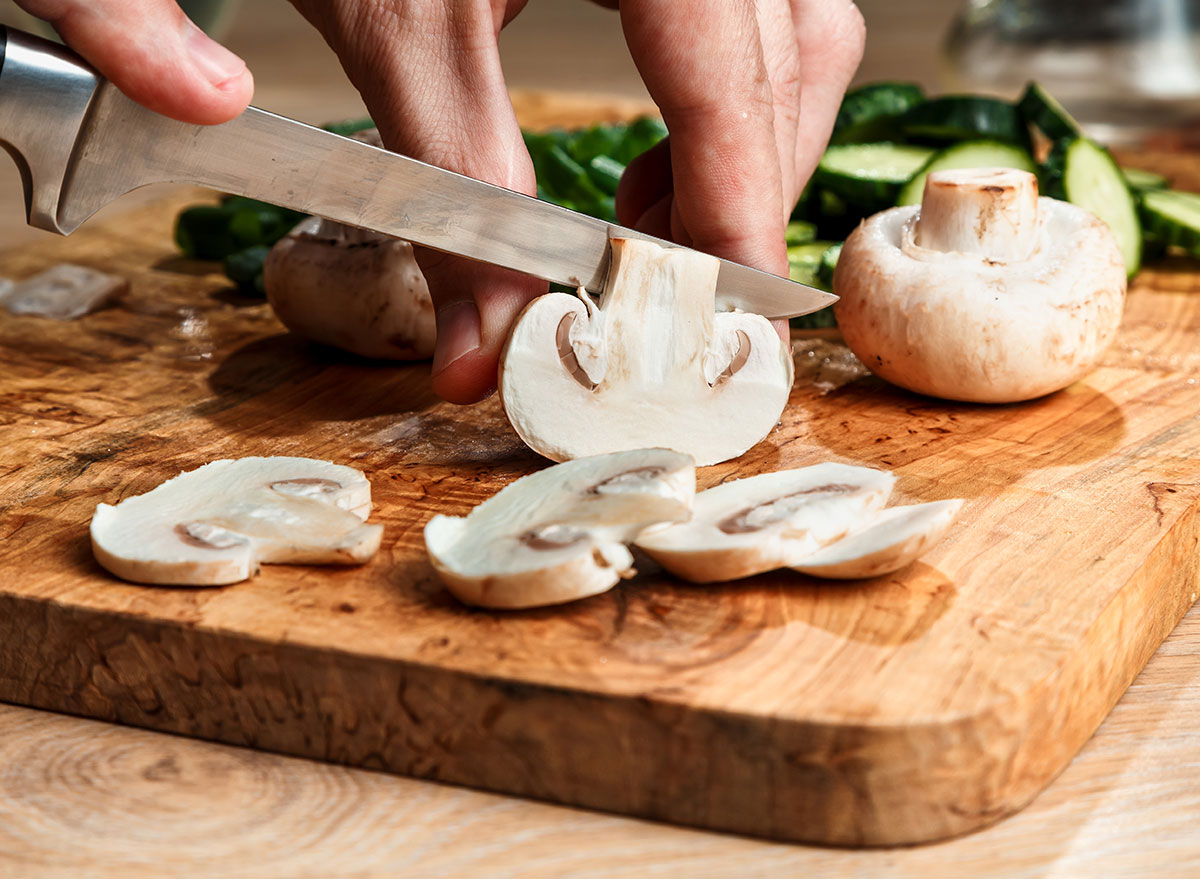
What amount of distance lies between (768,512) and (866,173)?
1863 millimetres

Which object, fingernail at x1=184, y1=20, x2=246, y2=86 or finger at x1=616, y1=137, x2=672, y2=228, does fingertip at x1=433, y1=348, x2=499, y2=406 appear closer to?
fingernail at x1=184, y1=20, x2=246, y2=86

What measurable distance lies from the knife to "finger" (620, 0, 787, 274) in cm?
9

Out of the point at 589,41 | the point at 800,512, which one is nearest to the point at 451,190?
the point at 800,512

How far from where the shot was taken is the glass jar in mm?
5578

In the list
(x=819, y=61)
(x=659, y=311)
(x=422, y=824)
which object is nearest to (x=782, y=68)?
(x=819, y=61)

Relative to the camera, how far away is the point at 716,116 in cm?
222

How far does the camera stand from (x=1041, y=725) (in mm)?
1521

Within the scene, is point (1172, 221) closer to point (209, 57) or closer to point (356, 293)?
point (356, 293)

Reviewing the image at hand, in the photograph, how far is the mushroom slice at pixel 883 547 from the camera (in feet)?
5.48

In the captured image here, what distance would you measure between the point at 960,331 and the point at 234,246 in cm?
205

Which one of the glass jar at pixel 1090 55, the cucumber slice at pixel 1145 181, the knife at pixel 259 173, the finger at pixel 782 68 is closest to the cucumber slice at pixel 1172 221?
the cucumber slice at pixel 1145 181

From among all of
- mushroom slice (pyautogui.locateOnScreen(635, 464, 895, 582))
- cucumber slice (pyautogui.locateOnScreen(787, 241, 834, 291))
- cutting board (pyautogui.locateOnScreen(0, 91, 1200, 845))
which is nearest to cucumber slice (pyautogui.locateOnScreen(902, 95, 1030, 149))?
cucumber slice (pyautogui.locateOnScreen(787, 241, 834, 291))

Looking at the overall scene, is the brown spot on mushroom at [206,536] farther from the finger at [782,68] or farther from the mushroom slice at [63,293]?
the mushroom slice at [63,293]

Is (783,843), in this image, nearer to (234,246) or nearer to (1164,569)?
(1164,569)
